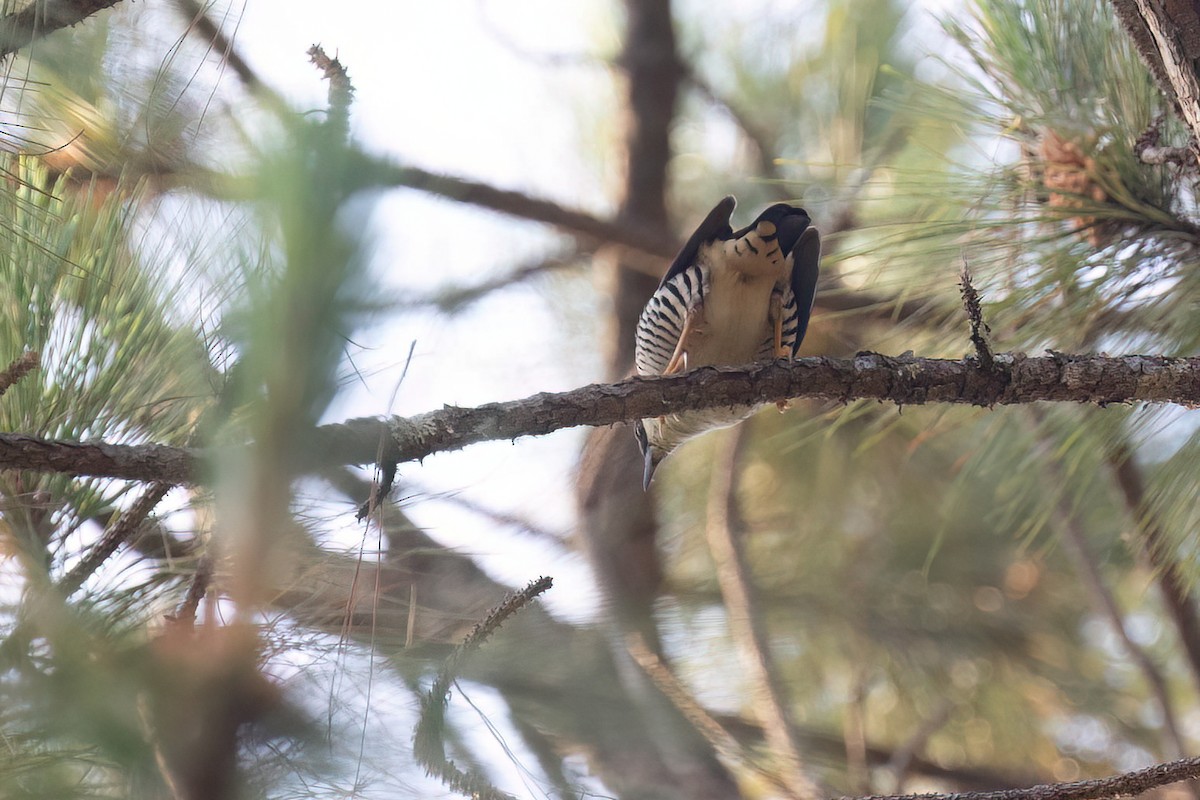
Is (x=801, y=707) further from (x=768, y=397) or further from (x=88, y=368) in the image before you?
(x=88, y=368)

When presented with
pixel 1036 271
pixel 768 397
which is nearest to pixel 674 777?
pixel 768 397

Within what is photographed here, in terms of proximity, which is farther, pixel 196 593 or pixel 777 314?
pixel 777 314

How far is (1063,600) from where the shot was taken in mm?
3877

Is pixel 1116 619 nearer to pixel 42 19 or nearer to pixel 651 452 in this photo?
pixel 651 452

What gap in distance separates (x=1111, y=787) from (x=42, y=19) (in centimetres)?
143

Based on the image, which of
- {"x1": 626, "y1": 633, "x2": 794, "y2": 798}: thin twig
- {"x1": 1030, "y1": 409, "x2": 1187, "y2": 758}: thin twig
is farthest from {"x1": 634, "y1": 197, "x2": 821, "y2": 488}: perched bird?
{"x1": 1030, "y1": 409, "x2": 1187, "y2": 758}: thin twig

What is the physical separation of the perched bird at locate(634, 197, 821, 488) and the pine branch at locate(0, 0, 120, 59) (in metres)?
1.28

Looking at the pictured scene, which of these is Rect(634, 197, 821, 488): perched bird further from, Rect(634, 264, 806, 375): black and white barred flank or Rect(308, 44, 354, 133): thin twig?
Rect(308, 44, 354, 133): thin twig

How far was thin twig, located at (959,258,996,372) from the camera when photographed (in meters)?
1.21

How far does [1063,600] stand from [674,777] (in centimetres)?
307

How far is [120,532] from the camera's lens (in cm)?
116

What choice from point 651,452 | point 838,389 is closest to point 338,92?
point 838,389

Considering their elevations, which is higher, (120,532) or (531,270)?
(531,270)

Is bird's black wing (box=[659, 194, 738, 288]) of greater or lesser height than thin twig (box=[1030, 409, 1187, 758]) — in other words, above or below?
above
